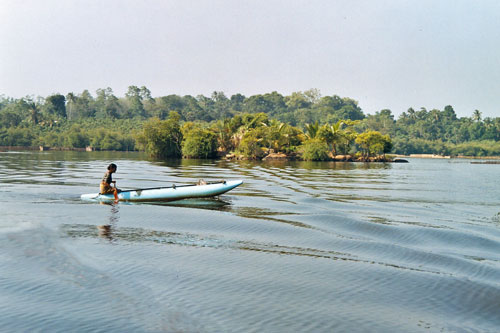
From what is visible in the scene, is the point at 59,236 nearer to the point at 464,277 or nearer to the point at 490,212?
the point at 464,277

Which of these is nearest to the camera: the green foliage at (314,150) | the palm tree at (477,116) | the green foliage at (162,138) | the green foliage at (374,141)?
the green foliage at (314,150)

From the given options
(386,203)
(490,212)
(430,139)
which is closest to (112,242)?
(386,203)

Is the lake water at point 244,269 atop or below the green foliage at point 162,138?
below

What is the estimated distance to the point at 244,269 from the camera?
11.3 m

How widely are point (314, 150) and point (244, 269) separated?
228ft

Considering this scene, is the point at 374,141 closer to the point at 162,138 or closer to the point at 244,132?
the point at 244,132

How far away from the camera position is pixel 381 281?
10648 millimetres

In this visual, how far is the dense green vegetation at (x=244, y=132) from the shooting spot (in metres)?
83.9

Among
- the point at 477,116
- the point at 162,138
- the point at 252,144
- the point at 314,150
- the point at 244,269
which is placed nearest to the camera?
the point at 244,269

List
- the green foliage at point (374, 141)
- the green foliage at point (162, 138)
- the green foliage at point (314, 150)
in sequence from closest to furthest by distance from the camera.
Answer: the green foliage at point (314, 150)
the green foliage at point (374, 141)
the green foliage at point (162, 138)

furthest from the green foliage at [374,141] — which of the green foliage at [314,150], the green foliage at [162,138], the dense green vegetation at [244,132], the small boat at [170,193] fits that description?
the small boat at [170,193]

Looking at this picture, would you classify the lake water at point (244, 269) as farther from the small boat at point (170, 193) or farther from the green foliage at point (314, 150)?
the green foliage at point (314, 150)

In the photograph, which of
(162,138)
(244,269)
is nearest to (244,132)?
(162,138)

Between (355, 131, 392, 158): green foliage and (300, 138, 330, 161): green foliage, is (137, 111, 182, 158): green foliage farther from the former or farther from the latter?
(355, 131, 392, 158): green foliage
